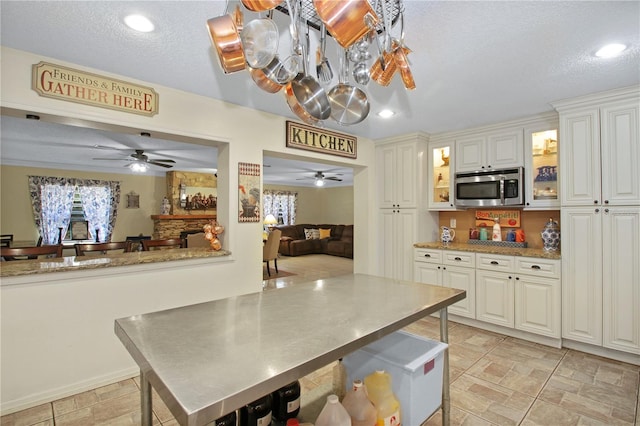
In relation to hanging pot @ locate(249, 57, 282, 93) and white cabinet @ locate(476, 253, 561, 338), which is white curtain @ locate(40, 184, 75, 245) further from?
white cabinet @ locate(476, 253, 561, 338)

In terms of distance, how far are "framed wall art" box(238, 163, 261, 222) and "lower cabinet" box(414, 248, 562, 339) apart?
224cm

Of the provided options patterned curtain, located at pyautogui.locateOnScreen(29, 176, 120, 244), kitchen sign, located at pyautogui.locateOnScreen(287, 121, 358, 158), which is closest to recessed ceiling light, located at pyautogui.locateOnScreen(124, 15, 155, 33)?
kitchen sign, located at pyautogui.locateOnScreen(287, 121, 358, 158)

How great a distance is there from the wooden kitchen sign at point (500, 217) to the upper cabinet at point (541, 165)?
0.36 m

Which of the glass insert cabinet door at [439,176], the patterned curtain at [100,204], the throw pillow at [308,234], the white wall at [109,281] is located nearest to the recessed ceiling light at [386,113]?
the white wall at [109,281]

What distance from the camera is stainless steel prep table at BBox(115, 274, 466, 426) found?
76 centimetres

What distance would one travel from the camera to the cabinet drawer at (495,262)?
3.32 m

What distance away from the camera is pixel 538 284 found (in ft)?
10.3

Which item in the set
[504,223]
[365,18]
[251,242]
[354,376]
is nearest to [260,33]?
[365,18]

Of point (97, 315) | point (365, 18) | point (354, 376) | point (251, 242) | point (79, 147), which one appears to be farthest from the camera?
point (79, 147)

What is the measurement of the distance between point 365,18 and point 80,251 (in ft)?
11.8

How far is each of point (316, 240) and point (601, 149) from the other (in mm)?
7489

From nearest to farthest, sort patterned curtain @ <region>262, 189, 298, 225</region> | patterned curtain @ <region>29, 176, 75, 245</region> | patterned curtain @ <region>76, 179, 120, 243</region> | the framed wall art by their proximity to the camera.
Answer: the framed wall art, patterned curtain @ <region>29, 176, 75, 245</region>, patterned curtain @ <region>76, 179, 120, 243</region>, patterned curtain @ <region>262, 189, 298, 225</region>

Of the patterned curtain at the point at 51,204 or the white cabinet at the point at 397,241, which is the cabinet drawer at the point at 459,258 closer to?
the white cabinet at the point at 397,241

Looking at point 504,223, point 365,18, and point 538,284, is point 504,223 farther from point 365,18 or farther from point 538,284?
point 365,18
